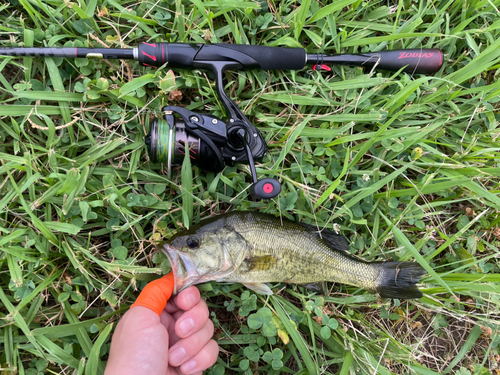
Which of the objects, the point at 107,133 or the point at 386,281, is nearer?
the point at 386,281

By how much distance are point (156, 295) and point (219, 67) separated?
2032mm

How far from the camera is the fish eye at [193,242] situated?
2.47m

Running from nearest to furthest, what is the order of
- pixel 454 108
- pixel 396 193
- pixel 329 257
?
1. pixel 329 257
2. pixel 396 193
3. pixel 454 108

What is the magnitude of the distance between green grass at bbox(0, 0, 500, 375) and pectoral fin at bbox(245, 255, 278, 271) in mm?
359

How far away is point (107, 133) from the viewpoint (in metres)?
3.00

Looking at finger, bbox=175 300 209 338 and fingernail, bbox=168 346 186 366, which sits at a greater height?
finger, bbox=175 300 209 338

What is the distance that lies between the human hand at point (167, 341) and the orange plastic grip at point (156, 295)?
6 cm

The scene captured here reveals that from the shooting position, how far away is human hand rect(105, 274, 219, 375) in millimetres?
2336

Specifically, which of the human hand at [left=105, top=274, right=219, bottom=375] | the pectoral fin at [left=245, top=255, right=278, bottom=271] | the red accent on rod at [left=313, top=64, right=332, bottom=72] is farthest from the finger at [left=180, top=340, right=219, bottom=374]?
the red accent on rod at [left=313, top=64, right=332, bottom=72]

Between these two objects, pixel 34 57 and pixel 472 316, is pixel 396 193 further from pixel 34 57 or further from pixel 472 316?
pixel 34 57

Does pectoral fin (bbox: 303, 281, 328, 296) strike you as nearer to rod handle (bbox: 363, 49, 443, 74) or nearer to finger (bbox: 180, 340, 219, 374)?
finger (bbox: 180, 340, 219, 374)

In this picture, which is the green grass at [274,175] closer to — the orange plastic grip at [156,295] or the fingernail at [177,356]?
A: the orange plastic grip at [156,295]

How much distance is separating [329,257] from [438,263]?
4.55ft

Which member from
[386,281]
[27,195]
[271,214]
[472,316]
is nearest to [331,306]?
[386,281]
